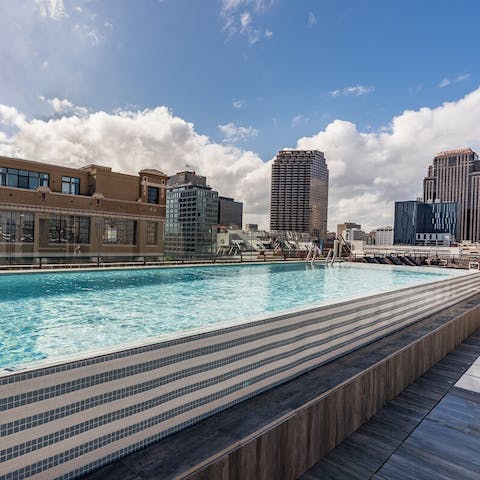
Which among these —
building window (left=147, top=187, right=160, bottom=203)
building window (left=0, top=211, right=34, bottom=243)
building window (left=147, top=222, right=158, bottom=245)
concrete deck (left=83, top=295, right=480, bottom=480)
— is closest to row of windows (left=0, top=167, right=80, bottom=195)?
building window (left=0, top=211, right=34, bottom=243)

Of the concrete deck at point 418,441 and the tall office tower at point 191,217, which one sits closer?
the concrete deck at point 418,441

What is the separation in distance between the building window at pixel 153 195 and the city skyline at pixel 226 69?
4036 millimetres

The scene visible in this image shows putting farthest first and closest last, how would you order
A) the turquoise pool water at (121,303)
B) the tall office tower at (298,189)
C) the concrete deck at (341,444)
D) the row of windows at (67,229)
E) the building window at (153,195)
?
the tall office tower at (298,189) < the building window at (153,195) < the row of windows at (67,229) < the turquoise pool water at (121,303) < the concrete deck at (341,444)

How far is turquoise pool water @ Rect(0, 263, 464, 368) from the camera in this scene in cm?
397

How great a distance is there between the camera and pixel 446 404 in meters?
3.03

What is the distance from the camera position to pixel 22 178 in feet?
55.9

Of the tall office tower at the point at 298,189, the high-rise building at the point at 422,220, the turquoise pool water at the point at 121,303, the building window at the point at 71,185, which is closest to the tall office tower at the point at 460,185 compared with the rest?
the high-rise building at the point at 422,220

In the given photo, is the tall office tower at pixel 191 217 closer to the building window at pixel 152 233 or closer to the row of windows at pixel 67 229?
the building window at pixel 152 233

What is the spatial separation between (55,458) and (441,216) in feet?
362

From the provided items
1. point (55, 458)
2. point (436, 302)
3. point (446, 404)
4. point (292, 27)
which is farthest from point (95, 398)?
point (292, 27)

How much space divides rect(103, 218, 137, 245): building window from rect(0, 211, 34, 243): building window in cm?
388

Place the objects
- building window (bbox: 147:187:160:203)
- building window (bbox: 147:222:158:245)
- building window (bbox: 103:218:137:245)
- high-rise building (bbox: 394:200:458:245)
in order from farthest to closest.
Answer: high-rise building (bbox: 394:200:458:245), building window (bbox: 147:187:160:203), building window (bbox: 147:222:158:245), building window (bbox: 103:218:137:245)

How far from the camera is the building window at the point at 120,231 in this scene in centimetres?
1952

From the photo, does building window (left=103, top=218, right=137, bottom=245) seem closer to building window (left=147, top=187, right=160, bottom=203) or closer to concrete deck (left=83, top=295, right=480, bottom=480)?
building window (left=147, top=187, right=160, bottom=203)
